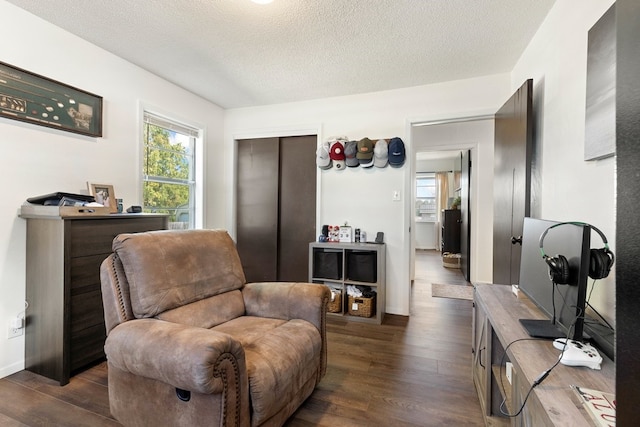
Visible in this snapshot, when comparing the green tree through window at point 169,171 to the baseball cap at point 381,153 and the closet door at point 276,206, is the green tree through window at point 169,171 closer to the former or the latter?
the closet door at point 276,206

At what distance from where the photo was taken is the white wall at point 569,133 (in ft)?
4.07

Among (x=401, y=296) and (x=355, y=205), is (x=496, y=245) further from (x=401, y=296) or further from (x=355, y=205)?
(x=355, y=205)

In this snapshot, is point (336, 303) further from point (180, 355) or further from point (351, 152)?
point (180, 355)

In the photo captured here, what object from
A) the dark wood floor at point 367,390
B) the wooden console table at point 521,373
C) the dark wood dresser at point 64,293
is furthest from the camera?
the dark wood dresser at point 64,293

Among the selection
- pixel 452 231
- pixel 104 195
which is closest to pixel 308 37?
pixel 104 195

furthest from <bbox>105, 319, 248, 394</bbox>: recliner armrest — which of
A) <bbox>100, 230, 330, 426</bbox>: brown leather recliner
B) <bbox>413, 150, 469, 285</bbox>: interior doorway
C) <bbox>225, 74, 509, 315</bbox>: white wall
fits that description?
<bbox>413, 150, 469, 285</bbox>: interior doorway

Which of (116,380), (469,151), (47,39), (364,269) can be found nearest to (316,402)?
(116,380)

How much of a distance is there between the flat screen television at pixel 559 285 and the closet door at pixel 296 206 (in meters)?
2.59

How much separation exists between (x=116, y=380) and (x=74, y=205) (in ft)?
4.30

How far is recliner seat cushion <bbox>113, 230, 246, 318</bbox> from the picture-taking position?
1460mm

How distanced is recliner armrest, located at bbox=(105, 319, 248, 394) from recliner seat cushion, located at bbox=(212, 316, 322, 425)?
3.9 inches

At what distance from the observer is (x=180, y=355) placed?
43.2 inches

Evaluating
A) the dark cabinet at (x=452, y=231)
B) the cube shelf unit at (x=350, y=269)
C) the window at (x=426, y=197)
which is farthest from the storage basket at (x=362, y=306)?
the window at (x=426, y=197)

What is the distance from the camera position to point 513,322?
4.12 ft
